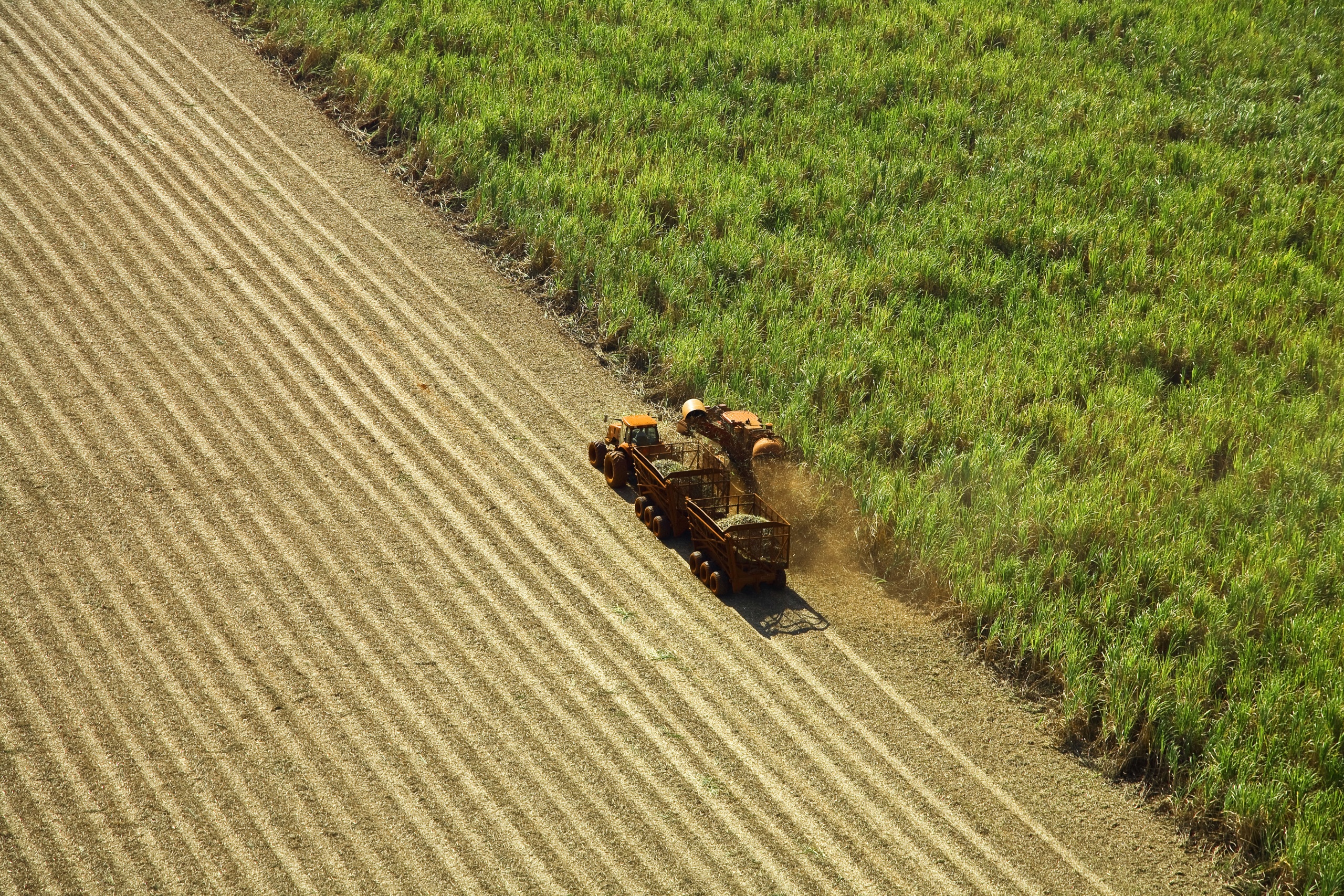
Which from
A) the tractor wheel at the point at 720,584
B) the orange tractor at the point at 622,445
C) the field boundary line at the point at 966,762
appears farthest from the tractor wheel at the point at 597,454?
the field boundary line at the point at 966,762

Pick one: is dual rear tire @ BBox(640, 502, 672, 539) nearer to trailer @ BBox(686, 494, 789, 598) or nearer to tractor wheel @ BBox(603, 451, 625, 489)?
trailer @ BBox(686, 494, 789, 598)

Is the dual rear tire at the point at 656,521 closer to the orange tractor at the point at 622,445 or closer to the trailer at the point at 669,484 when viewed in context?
the trailer at the point at 669,484

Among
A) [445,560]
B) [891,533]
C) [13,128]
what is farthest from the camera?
[13,128]

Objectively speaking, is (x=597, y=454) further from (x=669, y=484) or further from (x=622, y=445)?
(x=669, y=484)

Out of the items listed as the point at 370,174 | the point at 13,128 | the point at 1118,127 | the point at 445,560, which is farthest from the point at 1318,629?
the point at 13,128

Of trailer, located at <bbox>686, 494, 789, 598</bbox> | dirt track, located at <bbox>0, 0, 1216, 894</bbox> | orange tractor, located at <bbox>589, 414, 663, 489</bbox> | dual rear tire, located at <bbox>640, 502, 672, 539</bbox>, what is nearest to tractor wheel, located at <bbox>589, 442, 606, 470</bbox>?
orange tractor, located at <bbox>589, 414, 663, 489</bbox>

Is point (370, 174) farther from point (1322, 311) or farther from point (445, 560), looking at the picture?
point (1322, 311)
